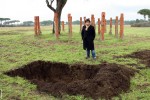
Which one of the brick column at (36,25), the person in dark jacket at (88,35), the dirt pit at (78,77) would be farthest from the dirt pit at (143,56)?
the brick column at (36,25)

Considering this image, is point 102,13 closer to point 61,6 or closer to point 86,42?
point 61,6

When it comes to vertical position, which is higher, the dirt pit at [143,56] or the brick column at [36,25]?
the brick column at [36,25]

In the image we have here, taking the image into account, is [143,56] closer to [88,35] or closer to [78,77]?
[88,35]

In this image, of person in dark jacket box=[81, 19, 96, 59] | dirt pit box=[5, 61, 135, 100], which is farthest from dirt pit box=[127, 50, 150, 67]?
dirt pit box=[5, 61, 135, 100]

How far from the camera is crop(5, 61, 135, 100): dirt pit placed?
9.13m

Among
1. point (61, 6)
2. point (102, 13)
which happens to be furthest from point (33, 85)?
point (61, 6)

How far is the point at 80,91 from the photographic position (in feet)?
30.0

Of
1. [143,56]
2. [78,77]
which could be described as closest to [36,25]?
[143,56]

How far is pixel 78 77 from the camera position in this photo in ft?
39.5

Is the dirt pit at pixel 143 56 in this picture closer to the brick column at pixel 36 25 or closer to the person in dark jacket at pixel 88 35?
the person in dark jacket at pixel 88 35

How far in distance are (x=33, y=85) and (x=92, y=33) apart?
4.73 m

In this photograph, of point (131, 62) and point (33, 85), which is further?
point (131, 62)

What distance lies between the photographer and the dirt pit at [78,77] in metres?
9.13

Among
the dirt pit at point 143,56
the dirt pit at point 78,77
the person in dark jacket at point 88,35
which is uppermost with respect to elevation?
the person in dark jacket at point 88,35
